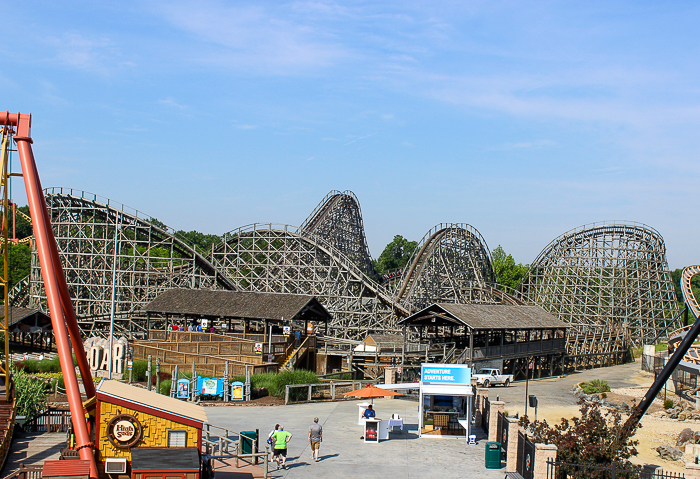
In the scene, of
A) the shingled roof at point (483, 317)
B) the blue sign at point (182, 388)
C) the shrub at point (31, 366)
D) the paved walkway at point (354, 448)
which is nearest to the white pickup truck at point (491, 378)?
the shingled roof at point (483, 317)

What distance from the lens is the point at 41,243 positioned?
43.8 feet

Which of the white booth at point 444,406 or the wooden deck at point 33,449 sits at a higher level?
the white booth at point 444,406

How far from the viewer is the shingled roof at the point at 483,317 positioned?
32.5m

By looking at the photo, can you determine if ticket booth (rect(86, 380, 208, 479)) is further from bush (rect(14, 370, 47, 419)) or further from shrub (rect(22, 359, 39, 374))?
shrub (rect(22, 359, 39, 374))

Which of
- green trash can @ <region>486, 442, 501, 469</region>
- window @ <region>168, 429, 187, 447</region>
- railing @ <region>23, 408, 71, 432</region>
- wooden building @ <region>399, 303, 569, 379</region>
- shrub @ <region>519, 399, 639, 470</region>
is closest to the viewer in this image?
window @ <region>168, 429, 187, 447</region>

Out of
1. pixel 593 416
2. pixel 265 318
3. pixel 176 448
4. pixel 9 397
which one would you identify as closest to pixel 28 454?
pixel 9 397

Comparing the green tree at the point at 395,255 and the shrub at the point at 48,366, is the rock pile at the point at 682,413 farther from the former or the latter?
the green tree at the point at 395,255

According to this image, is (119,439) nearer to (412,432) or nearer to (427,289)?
(412,432)

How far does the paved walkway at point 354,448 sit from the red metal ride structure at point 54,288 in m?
4.82

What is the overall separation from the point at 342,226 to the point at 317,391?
3073 centimetres

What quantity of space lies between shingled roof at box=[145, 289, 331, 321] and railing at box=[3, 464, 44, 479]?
Result: 734 inches

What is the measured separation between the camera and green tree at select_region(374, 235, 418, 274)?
124 metres

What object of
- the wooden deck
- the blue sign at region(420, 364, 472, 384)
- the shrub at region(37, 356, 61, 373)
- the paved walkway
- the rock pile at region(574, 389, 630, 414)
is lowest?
the rock pile at region(574, 389, 630, 414)

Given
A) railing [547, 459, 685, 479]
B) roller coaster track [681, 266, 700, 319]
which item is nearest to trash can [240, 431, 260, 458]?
railing [547, 459, 685, 479]
